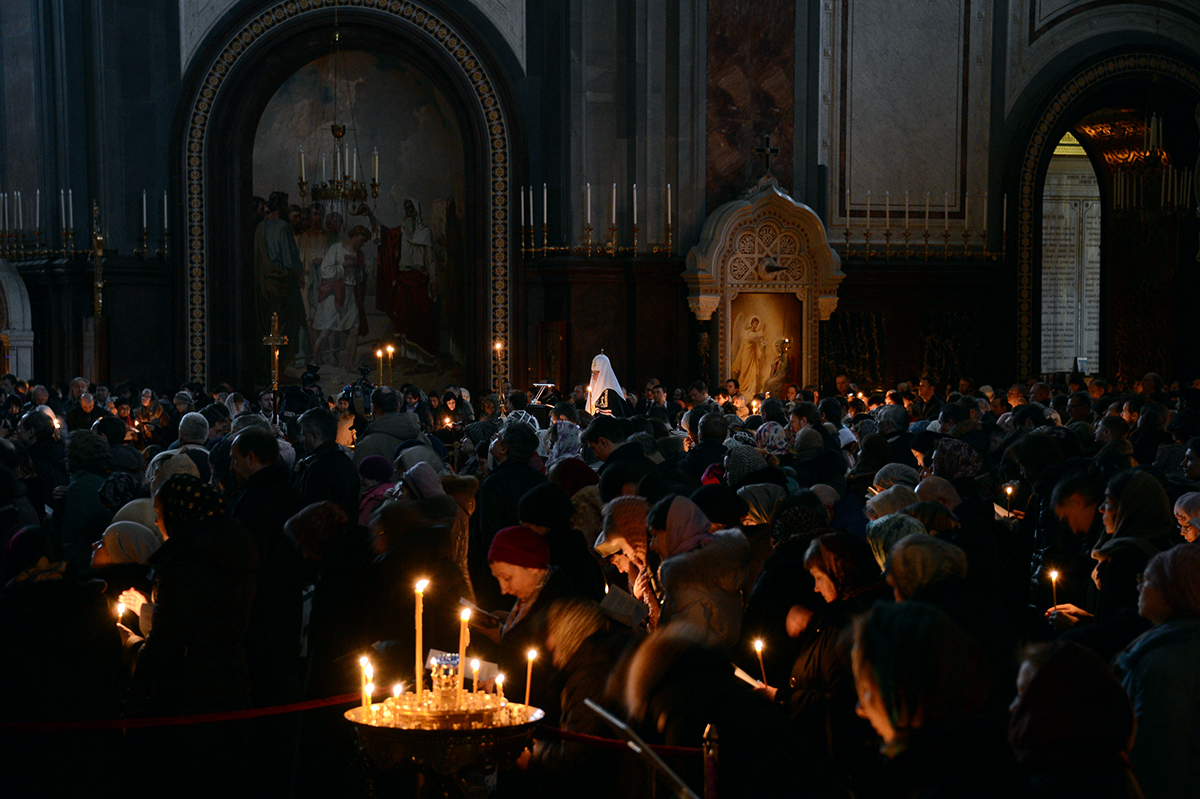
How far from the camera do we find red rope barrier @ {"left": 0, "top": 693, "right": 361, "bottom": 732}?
169 inches

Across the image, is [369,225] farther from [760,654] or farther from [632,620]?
[760,654]

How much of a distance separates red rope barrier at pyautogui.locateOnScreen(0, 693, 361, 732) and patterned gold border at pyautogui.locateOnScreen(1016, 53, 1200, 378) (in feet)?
61.4

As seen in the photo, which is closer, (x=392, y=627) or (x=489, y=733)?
(x=489, y=733)

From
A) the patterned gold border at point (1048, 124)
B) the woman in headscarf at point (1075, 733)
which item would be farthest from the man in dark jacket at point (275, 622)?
the patterned gold border at point (1048, 124)

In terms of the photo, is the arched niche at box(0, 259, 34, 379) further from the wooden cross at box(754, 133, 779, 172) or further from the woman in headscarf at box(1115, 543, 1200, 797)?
the woman in headscarf at box(1115, 543, 1200, 797)

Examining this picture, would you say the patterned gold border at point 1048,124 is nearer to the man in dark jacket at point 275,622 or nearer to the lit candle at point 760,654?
the man in dark jacket at point 275,622

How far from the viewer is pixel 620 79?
1916 centimetres

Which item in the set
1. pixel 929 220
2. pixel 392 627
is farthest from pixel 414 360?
pixel 392 627

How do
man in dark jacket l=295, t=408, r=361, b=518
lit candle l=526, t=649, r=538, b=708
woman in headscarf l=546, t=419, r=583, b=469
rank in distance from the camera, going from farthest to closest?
woman in headscarf l=546, t=419, r=583, b=469, man in dark jacket l=295, t=408, r=361, b=518, lit candle l=526, t=649, r=538, b=708

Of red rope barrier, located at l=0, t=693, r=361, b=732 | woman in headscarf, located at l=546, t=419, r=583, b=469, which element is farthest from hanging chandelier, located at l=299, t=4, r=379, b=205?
red rope barrier, located at l=0, t=693, r=361, b=732

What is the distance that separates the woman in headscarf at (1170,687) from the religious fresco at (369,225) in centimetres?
1733

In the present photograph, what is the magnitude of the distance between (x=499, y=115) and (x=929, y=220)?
7.46 m

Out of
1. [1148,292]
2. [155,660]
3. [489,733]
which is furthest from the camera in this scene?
[1148,292]

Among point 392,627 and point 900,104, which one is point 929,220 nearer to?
point 900,104
